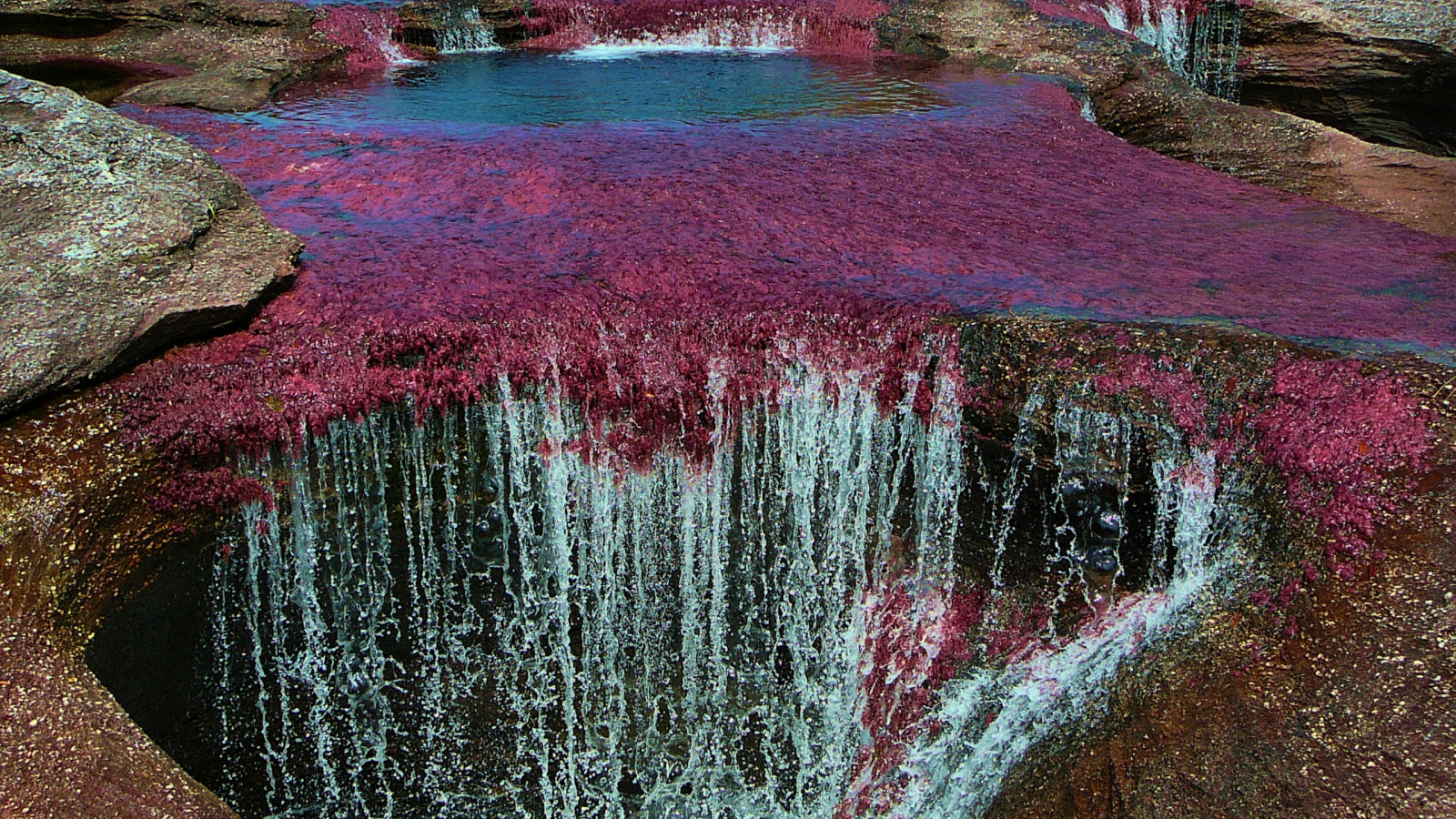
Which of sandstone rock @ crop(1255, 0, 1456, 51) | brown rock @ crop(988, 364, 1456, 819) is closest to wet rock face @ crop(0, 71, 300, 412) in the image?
brown rock @ crop(988, 364, 1456, 819)

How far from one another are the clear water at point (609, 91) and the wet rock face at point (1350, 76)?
10.8 ft

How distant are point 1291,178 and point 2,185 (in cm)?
670

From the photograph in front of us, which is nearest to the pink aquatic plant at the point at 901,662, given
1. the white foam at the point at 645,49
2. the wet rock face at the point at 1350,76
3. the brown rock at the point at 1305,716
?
the brown rock at the point at 1305,716

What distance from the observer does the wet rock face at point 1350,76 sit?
879 cm

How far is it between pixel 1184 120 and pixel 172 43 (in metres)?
7.60

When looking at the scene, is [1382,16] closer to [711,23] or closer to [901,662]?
[711,23]

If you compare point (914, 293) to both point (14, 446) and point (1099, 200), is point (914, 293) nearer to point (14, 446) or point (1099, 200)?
point (1099, 200)

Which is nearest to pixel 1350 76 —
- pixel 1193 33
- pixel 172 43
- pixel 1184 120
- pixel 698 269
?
pixel 1193 33

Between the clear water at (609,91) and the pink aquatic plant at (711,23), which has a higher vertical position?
the pink aquatic plant at (711,23)

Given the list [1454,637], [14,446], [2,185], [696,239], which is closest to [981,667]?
[1454,637]

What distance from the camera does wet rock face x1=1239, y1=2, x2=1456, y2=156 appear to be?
8.79 metres

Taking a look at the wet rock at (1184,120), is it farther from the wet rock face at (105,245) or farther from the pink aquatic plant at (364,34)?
the wet rock face at (105,245)

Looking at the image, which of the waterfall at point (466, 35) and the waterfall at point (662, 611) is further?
the waterfall at point (466, 35)

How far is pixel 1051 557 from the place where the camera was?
4.65m
